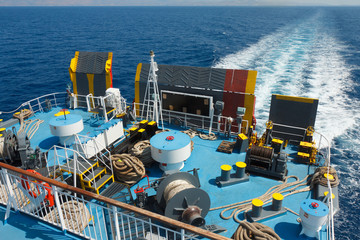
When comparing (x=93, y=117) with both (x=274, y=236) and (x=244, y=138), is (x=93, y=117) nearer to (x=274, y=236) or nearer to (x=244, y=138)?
(x=244, y=138)

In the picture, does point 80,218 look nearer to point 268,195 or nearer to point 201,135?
point 268,195

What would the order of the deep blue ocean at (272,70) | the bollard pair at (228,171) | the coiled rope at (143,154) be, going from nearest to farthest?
the bollard pair at (228,171) < the coiled rope at (143,154) < the deep blue ocean at (272,70)

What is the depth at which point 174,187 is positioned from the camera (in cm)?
811

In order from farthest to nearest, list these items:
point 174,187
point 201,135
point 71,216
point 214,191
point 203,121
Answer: point 203,121
point 201,135
point 214,191
point 174,187
point 71,216

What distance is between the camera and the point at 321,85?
30.2 m

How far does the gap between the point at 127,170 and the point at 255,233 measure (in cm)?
569

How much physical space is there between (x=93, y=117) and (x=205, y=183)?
385 inches

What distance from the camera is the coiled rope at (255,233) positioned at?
23.5ft

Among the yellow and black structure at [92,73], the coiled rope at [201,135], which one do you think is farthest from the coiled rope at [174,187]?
the yellow and black structure at [92,73]

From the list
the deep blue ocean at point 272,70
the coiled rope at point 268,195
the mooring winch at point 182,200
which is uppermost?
the mooring winch at point 182,200

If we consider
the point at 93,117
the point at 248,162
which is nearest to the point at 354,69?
the point at 248,162

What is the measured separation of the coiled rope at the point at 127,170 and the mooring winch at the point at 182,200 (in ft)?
8.83

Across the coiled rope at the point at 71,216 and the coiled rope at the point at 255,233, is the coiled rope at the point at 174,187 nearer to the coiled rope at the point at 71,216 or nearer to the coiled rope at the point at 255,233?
the coiled rope at the point at 255,233

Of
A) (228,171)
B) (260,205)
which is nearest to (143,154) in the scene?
(228,171)
